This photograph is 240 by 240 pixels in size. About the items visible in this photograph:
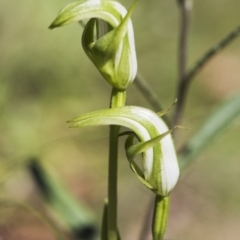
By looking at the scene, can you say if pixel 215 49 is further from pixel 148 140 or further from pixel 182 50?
pixel 148 140

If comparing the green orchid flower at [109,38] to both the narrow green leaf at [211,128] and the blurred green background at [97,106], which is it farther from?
the blurred green background at [97,106]

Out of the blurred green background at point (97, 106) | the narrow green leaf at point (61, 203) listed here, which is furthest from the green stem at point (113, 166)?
the blurred green background at point (97, 106)

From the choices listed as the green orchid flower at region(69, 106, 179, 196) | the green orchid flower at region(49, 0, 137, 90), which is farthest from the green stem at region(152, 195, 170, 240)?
the green orchid flower at region(49, 0, 137, 90)

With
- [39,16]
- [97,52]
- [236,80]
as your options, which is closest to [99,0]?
[97,52]

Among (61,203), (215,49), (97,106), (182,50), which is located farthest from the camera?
(97,106)

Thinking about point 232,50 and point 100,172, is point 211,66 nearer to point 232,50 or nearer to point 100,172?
point 232,50

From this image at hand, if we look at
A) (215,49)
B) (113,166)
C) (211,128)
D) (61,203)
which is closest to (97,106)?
(61,203)
